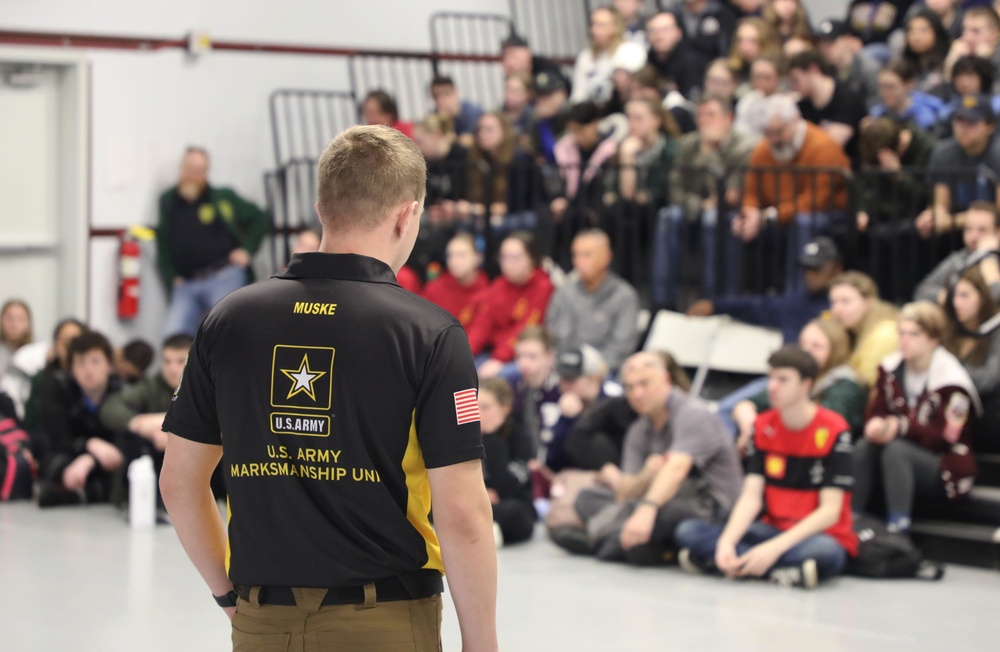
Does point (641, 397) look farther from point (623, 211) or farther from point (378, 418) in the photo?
point (378, 418)

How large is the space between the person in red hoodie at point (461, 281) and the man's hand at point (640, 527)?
2873mm

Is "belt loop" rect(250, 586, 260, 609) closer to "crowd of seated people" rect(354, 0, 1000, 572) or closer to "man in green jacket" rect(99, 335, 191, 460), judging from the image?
"crowd of seated people" rect(354, 0, 1000, 572)

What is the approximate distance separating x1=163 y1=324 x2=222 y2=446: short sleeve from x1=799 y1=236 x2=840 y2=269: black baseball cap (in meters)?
5.85

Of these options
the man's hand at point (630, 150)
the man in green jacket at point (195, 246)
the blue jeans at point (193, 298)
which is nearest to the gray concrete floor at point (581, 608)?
the man's hand at point (630, 150)

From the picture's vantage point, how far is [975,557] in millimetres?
6309

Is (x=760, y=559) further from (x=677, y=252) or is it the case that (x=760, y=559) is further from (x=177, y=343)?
(x=177, y=343)

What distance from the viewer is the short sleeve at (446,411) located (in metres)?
2.18

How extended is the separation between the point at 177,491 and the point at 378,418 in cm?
45

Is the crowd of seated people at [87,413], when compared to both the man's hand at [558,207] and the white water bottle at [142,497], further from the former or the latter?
the man's hand at [558,207]

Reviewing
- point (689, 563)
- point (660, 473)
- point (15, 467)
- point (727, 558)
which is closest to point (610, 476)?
point (660, 473)

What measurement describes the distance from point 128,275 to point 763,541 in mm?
6356

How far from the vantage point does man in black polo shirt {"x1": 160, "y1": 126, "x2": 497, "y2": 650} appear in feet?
7.20

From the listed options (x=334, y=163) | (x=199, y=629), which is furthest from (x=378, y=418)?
(x=199, y=629)

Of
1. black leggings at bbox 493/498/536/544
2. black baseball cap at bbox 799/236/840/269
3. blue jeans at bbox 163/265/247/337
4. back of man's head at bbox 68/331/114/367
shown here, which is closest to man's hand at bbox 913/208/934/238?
black baseball cap at bbox 799/236/840/269
